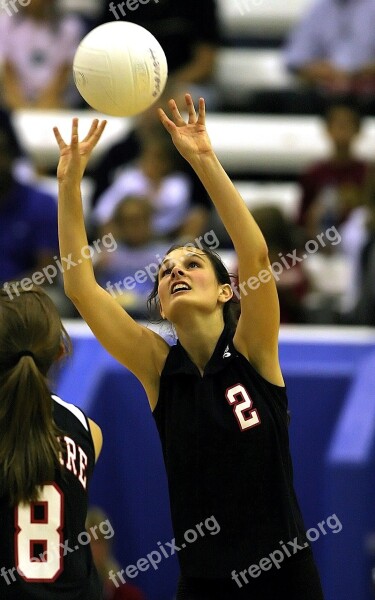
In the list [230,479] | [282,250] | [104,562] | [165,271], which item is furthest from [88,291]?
[282,250]

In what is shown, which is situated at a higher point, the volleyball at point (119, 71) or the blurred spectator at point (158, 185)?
the volleyball at point (119, 71)

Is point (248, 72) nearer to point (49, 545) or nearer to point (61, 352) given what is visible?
point (61, 352)

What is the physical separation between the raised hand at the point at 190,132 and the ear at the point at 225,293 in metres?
0.41

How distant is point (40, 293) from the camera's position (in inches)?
138

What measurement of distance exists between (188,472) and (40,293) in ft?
2.15

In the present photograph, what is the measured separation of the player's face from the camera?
11.9 feet

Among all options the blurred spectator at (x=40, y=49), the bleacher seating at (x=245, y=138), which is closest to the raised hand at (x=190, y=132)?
the bleacher seating at (x=245, y=138)

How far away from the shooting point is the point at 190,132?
12.1 feet

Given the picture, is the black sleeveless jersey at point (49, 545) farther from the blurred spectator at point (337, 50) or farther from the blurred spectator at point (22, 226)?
the blurred spectator at point (337, 50)

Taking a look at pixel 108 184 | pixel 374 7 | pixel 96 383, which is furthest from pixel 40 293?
pixel 374 7

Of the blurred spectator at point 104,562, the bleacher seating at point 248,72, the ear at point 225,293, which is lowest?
the blurred spectator at point 104,562

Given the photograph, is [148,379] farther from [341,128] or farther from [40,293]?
[341,128]

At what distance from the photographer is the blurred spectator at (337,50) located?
8.21 metres

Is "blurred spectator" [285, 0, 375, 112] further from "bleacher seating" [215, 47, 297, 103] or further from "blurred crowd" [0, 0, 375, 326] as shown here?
"bleacher seating" [215, 47, 297, 103]
